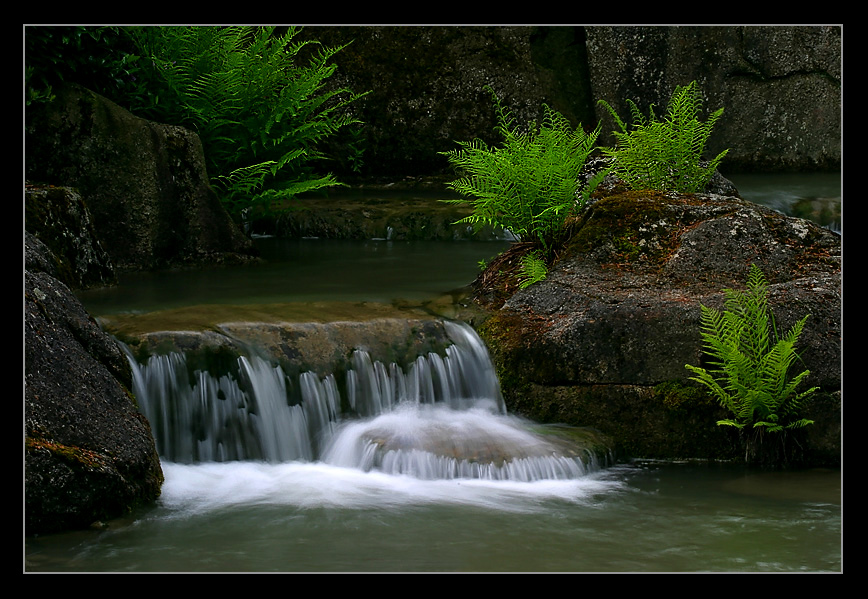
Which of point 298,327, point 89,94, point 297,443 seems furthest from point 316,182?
point 297,443

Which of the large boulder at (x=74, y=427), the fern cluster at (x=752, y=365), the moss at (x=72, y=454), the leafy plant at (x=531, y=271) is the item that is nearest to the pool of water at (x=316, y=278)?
the leafy plant at (x=531, y=271)

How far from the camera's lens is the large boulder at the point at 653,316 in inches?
221

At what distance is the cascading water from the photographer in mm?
5332

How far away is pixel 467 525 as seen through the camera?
4.57 metres

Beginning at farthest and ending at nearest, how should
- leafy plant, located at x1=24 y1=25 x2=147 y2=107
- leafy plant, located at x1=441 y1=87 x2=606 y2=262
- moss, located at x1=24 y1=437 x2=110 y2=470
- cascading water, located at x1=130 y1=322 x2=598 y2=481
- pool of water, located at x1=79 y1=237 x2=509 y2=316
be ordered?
leafy plant, located at x1=24 y1=25 x2=147 y2=107, pool of water, located at x1=79 y1=237 x2=509 y2=316, leafy plant, located at x1=441 y1=87 x2=606 y2=262, cascading water, located at x1=130 y1=322 x2=598 y2=481, moss, located at x1=24 y1=437 x2=110 y2=470

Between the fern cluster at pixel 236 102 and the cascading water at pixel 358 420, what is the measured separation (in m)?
3.41

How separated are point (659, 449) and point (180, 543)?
267 cm

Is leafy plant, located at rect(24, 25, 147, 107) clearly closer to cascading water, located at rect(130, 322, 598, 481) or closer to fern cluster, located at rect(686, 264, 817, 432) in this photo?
cascading water, located at rect(130, 322, 598, 481)

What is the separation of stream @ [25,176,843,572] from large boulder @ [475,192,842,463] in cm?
21

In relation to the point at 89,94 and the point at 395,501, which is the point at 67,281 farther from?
the point at 395,501

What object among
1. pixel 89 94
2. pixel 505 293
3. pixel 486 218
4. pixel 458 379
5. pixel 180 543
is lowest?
pixel 180 543

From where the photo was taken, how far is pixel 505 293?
6.69 metres

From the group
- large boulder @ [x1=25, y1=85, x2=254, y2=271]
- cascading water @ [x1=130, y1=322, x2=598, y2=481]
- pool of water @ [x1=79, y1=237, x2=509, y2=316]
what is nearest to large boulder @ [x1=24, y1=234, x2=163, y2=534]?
cascading water @ [x1=130, y1=322, x2=598, y2=481]

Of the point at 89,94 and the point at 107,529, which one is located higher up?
the point at 89,94
